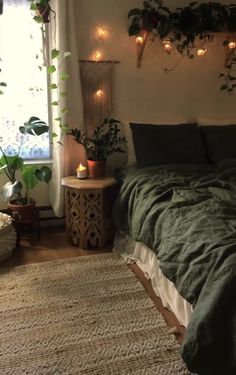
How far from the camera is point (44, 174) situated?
9.55 feet

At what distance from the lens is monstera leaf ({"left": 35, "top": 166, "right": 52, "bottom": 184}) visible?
114 inches

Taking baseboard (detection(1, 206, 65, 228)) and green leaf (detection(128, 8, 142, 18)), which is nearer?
green leaf (detection(128, 8, 142, 18))

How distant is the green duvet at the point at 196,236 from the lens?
53.6 inches

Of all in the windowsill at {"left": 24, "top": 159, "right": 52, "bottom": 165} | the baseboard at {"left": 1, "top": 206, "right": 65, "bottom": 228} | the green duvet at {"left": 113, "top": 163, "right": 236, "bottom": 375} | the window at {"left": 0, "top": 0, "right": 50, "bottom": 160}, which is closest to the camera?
the green duvet at {"left": 113, "top": 163, "right": 236, "bottom": 375}

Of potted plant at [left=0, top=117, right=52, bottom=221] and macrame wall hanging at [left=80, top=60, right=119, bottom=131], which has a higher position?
macrame wall hanging at [left=80, top=60, right=119, bottom=131]

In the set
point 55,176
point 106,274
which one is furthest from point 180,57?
point 106,274

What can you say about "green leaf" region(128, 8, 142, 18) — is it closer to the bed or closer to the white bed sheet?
the bed

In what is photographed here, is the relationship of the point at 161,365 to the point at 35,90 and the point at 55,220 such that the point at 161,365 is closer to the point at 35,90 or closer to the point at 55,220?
the point at 55,220

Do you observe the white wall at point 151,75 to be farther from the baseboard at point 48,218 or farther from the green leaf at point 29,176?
the baseboard at point 48,218

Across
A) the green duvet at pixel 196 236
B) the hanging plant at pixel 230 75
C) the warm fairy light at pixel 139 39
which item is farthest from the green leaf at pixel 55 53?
the hanging plant at pixel 230 75

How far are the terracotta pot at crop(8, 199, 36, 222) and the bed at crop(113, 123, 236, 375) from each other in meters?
0.68

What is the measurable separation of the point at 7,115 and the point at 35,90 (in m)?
0.32

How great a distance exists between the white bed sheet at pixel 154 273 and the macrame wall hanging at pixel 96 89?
1.02 meters

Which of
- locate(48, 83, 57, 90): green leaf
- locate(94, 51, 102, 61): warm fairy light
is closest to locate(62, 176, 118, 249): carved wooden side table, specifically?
locate(48, 83, 57, 90): green leaf
